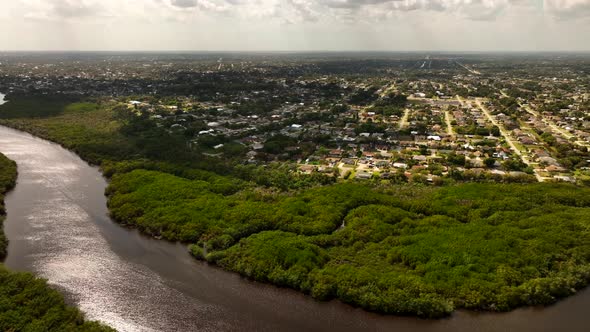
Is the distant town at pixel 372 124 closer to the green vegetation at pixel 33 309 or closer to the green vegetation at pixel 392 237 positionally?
the green vegetation at pixel 392 237

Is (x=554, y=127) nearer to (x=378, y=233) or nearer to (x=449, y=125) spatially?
(x=449, y=125)

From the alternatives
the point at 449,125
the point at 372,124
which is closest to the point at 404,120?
the point at 449,125

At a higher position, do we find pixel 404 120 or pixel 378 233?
pixel 404 120

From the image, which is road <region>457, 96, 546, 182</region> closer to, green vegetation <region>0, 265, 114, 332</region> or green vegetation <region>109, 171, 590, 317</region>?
green vegetation <region>109, 171, 590, 317</region>

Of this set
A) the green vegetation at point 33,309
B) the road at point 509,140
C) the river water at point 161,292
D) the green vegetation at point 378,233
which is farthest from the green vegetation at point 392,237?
the green vegetation at point 33,309

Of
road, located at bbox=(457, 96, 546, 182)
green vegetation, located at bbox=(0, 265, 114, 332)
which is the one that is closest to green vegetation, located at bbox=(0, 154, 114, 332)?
green vegetation, located at bbox=(0, 265, 114, 332)
